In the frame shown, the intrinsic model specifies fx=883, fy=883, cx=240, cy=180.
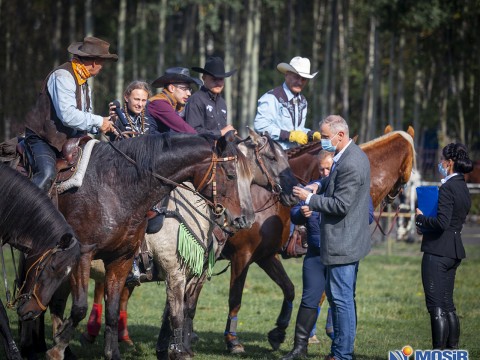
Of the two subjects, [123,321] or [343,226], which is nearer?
[343,226]

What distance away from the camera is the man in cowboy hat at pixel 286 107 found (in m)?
11.0

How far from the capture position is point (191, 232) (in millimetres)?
8945

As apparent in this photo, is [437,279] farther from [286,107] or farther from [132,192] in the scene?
[286,107]

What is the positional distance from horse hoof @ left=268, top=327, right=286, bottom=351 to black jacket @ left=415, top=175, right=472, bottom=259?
222cm

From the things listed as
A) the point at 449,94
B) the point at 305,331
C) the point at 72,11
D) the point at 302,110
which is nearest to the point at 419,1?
the point at 449,94

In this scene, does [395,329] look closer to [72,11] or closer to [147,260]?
[147,260]

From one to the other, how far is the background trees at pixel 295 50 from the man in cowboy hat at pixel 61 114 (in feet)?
66.4

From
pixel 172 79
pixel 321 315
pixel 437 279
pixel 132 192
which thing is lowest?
pixel 321 315

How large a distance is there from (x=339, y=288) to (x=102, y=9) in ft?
114

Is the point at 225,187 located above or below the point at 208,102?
below

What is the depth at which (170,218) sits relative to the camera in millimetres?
8961

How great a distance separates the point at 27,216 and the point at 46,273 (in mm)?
518

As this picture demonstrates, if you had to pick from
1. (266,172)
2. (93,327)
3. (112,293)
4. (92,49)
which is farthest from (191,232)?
(93,327)

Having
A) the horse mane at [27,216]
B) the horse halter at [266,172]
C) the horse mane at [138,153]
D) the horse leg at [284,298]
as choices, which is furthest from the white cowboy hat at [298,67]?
the horse mane at [27,216]
